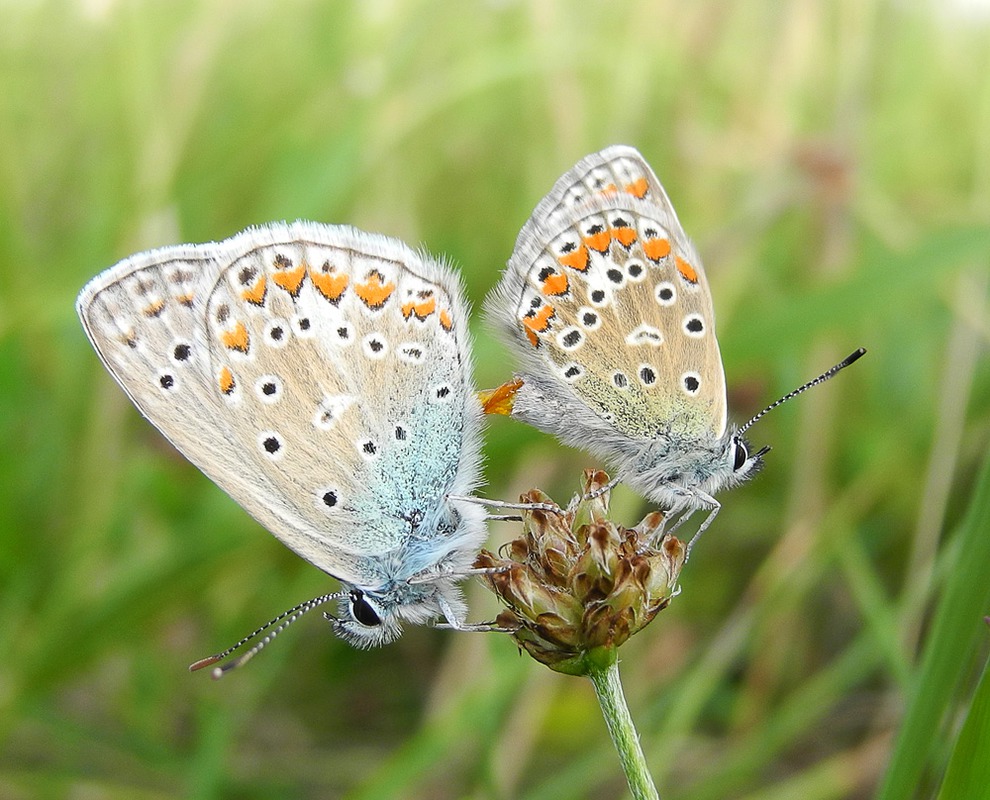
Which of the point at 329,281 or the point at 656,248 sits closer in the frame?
the point at 656,248

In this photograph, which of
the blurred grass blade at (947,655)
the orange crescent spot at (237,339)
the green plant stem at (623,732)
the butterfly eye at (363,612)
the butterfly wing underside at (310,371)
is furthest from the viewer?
the orange crescent spot at (237,339)

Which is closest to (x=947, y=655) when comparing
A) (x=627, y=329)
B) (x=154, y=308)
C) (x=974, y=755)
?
(x=974, y=755)

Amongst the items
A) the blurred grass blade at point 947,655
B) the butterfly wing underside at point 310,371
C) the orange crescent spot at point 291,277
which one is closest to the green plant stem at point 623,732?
the blurred grass blade at point 947,655

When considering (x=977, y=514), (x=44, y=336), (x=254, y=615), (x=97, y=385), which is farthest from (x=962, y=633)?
(x=44, y=336)

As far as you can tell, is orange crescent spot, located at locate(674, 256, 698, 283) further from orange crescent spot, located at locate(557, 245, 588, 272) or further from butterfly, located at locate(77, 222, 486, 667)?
butterfly, located at locate(77, 222, 486, 667)

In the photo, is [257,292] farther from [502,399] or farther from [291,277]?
[502,399]

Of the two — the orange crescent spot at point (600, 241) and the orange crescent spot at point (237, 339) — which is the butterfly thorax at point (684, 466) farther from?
the orange crescent spot at point (237, 339)

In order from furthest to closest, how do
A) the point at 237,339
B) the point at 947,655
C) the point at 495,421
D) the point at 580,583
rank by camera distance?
1. the point at 495,421
2. the point at 237,339
3. the point at 580,583
4. the point at 947,655
